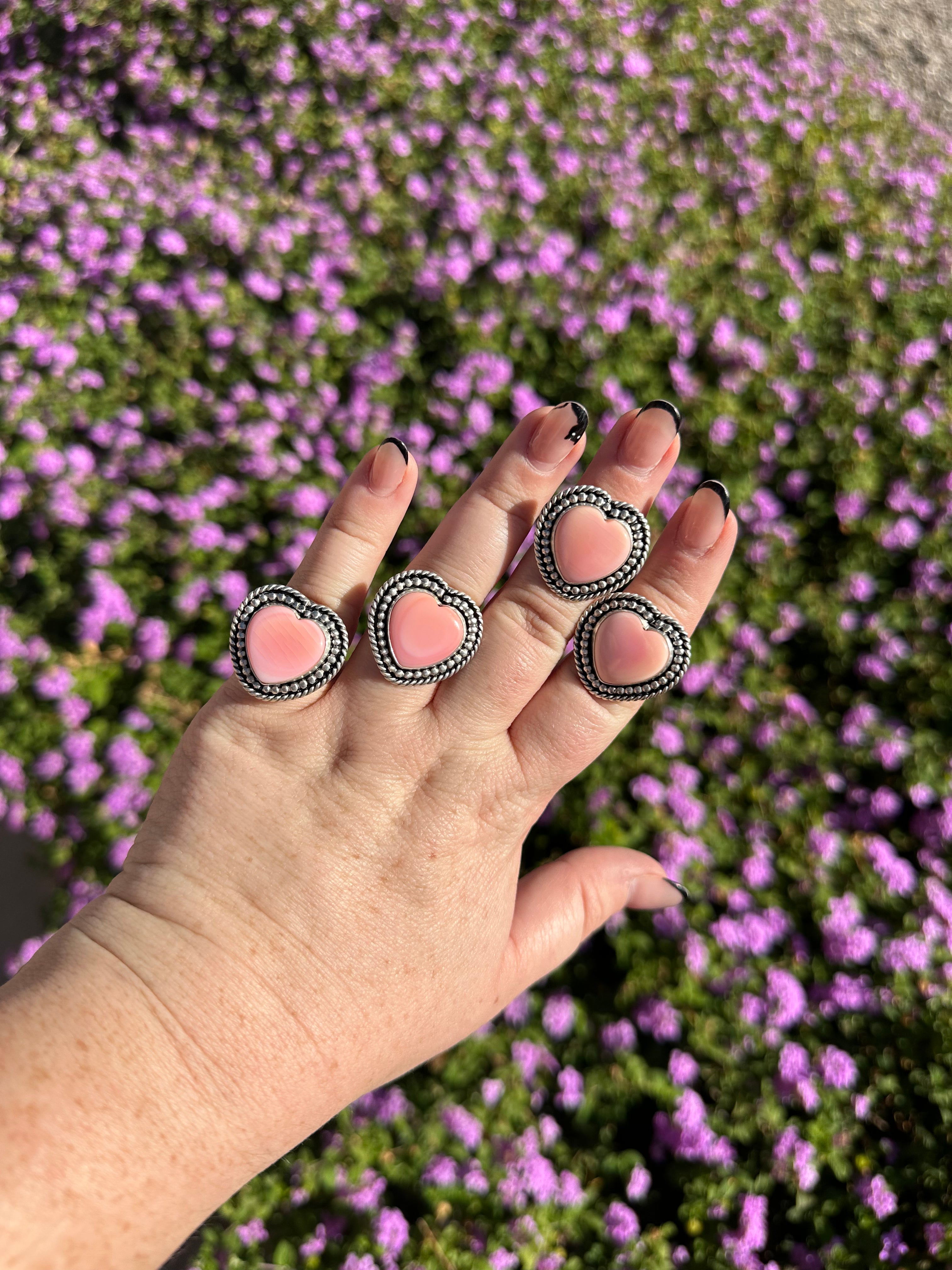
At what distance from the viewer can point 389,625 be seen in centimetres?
167

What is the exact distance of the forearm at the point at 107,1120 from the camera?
1.30 metres

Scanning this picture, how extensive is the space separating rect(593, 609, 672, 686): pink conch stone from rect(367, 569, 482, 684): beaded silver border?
276mm

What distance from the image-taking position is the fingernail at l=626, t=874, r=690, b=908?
222 cm

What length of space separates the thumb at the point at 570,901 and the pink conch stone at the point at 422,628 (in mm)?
765

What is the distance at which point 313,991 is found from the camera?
163 centimetres

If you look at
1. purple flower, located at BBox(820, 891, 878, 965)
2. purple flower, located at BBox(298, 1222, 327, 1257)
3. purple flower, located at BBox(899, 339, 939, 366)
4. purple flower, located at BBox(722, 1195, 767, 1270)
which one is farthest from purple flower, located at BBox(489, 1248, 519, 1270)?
purple flower, located at BBox(899, 339, 939, 366)

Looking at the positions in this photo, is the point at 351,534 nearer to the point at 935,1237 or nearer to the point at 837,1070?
the point at 837,1070

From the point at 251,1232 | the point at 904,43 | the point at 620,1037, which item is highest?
the point at 904,43

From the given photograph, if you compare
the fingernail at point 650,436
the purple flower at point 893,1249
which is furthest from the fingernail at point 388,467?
the purple flower at point 893,1249

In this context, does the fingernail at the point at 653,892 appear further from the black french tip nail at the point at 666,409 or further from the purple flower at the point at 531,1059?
the black french tip nail at the point at 666,409

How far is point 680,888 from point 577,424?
52.9 inches

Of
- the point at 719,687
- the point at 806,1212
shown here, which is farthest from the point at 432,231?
the point at 806,1212

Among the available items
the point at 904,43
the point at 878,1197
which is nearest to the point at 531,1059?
the point at 878,1197

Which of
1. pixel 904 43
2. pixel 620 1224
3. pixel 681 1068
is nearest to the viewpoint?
pixel 620 1224
